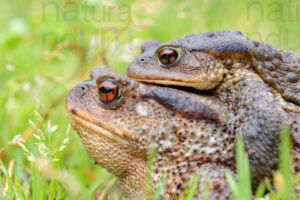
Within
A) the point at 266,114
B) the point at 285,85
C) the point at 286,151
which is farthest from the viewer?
the point at 285,85

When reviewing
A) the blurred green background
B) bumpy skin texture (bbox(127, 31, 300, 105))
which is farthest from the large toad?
the blurred green background

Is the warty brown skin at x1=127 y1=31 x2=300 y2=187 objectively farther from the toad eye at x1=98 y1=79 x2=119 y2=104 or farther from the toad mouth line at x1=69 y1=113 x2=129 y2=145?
the toad mouth line at x1=69 y1=113 x2=129 y2=145

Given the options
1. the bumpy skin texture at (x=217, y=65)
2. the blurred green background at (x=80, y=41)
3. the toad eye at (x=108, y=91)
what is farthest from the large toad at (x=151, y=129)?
the blurred green background at (x=80, y=41)

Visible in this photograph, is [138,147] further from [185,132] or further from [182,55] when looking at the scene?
[182,55]

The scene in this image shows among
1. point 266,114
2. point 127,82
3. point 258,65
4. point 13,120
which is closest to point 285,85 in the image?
point 258,65

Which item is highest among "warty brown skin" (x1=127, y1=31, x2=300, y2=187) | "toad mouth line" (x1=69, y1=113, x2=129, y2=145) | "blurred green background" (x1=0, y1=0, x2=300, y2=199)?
"warty brown skin" (x1=127, y1=31, x2=300, y2=187)

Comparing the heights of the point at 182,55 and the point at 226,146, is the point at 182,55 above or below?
above

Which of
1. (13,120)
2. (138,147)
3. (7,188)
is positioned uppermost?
(138,147)

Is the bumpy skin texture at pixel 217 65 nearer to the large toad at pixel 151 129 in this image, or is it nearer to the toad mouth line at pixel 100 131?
the large toad at pixel 151 129
